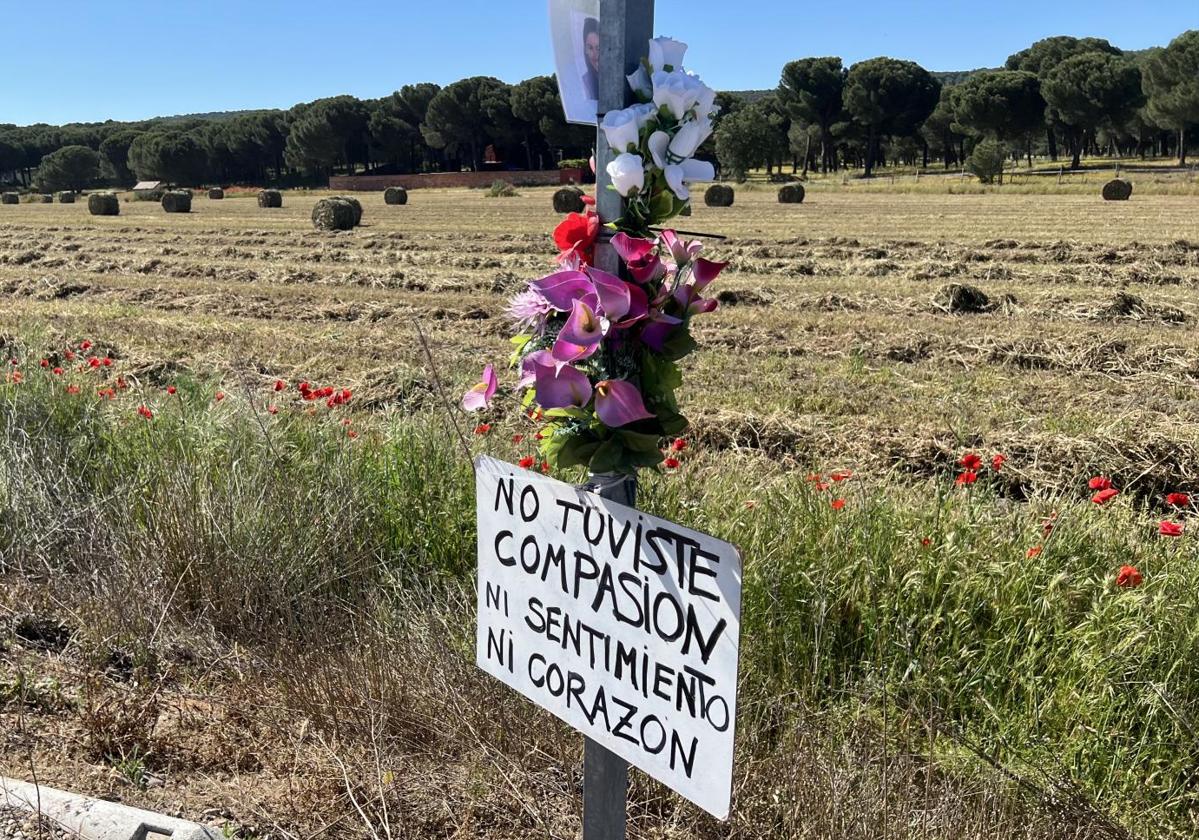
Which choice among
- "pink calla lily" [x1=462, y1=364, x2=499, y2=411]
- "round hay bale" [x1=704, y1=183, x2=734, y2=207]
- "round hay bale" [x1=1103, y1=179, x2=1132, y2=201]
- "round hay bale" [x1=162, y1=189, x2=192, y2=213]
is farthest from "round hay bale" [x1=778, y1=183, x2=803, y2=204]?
"pink calla lily" [x1=462, y1=364, x2=499, y2=411]

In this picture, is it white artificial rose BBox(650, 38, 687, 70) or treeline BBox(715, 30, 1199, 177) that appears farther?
treeline BBox(715, 30, 1199, 177)

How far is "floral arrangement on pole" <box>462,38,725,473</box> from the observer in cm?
167

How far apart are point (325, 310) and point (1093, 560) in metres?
9.88

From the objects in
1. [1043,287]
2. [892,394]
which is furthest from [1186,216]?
[892,394]

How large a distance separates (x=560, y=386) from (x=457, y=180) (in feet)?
213

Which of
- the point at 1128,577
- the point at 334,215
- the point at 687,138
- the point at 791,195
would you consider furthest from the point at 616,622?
the point at 791,195

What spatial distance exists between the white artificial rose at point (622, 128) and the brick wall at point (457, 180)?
6174 centimetres

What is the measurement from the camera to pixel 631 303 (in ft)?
5.64

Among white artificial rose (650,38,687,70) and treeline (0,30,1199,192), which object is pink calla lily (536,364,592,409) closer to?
white artificial rose (650,38,687,70)

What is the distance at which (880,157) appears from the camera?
9562 cm

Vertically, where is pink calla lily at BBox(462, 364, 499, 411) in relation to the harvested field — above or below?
above

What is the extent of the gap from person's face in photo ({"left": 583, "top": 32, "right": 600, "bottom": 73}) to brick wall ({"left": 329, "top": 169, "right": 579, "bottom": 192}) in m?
61.6

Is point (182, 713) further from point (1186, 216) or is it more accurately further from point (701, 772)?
point (1186, 216)

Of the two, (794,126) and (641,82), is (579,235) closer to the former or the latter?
(641,82)
